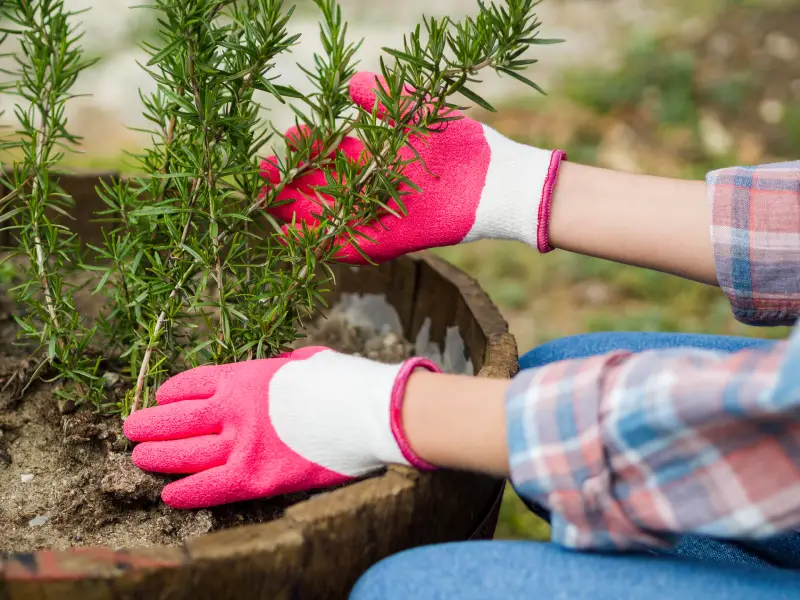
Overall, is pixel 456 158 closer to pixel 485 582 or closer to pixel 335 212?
pixel 335 212

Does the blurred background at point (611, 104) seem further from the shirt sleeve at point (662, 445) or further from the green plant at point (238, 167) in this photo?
the shirt sleeve at point (662, 445)

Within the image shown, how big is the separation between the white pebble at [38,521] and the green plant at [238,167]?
0.58 feet

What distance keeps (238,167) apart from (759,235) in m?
0.72

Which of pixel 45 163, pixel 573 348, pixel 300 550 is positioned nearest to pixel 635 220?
pixel 573 348

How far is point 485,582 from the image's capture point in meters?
0.84

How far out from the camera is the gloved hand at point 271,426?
3.14ft

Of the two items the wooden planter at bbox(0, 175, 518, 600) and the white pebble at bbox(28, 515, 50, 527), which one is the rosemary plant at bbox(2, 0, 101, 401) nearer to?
the white pebble at bbox(28, 515, 50, 527)

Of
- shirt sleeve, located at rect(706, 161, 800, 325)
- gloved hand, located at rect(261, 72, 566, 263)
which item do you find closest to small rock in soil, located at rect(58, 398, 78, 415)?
gloved hand, located at rect(261, 72, 566, 263)

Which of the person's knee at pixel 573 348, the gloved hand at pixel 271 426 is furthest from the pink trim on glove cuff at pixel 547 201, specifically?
the gloved hand at pixel 271 426

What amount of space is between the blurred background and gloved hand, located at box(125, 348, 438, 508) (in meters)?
1.70

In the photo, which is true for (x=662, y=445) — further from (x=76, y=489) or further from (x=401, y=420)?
(x=76, y=489)

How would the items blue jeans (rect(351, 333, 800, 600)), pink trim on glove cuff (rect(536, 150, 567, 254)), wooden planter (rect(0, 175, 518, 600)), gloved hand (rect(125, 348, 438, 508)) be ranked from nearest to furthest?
wooden planter (rect(0, 175, 518, 600)) < blue jeans (rect(351, 333, 800, 600)) < gloved hand (rect(125, 348, 438, 508)) < pink trim on glove cuff (rect(536, 150, 567, 254))

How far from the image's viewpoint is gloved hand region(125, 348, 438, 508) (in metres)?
0.96

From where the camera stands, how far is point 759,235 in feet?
3.72
